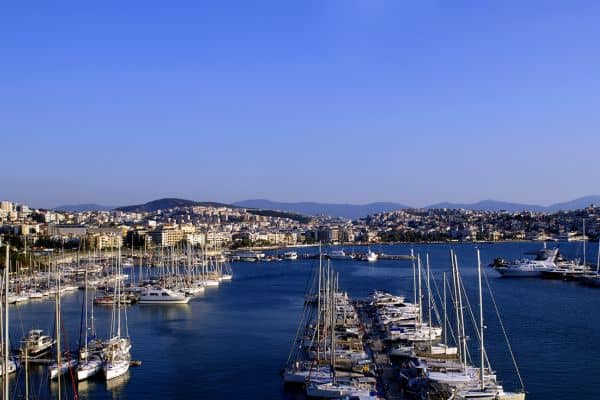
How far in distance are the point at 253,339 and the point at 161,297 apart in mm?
9000

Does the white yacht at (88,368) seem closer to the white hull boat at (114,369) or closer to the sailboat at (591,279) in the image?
the white hull boat at (114,369)

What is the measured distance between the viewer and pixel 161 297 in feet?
89.0

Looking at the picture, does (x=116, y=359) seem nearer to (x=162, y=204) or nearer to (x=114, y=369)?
(x=114, y=369)

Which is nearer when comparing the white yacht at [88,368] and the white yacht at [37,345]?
the white yacht at [88,368]

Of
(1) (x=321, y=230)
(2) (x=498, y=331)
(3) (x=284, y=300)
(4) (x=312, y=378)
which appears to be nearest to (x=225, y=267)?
(3) (x=284, y=300)

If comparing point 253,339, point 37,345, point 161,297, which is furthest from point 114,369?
point 161,297

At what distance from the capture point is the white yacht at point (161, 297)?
2705 cm

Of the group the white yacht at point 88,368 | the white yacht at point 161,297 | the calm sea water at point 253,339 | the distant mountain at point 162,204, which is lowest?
the calm sea water at point 253,339

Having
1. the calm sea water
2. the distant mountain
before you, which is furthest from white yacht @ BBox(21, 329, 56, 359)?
the distant mountain

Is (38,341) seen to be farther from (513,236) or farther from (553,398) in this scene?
(513,236)

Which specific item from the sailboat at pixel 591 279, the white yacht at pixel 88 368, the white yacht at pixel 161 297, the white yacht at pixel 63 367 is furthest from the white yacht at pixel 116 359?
the sailboat at pixel 591 279

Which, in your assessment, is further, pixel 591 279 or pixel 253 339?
Answer: pixel 591 279

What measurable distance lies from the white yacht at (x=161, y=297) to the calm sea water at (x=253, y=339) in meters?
0.53

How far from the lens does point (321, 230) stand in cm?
9225
